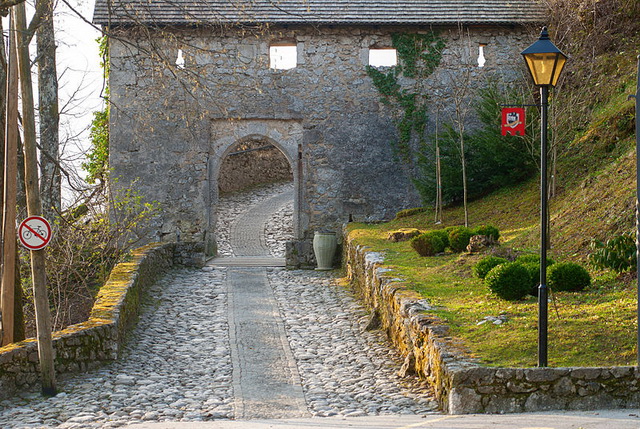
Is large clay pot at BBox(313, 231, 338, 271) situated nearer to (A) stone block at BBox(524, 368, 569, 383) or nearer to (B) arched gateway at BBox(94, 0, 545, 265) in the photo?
(B) arched gateway at BBox(94, 0, 545, 265)

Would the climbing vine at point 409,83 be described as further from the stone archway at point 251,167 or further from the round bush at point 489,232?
the stone archway at point 251,167

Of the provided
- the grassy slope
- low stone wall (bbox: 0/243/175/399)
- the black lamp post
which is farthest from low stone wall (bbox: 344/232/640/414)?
low stone wall (bbox: 0/243/175/399)

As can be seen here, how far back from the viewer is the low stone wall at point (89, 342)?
838 centimetres

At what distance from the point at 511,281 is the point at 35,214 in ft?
18.0

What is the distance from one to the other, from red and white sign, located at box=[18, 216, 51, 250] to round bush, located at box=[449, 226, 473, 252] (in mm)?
6953

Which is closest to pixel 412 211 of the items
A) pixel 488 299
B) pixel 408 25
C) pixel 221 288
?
pixel 408 25

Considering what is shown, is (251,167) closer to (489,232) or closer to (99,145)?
(99,145)

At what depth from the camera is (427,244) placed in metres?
13.4

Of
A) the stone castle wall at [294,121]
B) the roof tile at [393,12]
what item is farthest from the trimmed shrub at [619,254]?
the roof tile at [393,12]

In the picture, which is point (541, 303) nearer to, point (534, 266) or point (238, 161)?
point (534, 266)

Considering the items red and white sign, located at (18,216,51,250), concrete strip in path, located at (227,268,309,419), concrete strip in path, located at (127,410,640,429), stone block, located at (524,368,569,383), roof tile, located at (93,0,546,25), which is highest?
roof tile, located at (93,0,546,25)

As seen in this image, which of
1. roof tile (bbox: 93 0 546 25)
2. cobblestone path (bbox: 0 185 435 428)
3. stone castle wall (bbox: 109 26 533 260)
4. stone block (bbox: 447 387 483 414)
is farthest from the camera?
stone castle wall (bbox: 109 26 533 260)

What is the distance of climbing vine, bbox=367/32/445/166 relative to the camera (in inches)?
758

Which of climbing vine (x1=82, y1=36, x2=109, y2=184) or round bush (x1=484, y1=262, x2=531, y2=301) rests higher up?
climbing vine (x1=82, y1=36, x2=109, y2=184)
